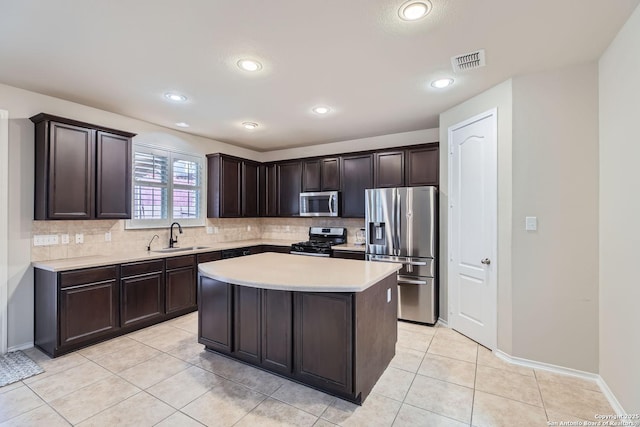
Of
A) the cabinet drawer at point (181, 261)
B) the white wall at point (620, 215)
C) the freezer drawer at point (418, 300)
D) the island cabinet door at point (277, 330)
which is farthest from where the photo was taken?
the cabinet drawer at point (181, 261)

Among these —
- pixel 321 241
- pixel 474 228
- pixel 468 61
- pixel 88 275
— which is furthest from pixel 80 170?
pixel 474 228

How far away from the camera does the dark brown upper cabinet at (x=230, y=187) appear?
4.94 meters

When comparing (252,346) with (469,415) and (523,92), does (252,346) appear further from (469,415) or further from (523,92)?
(523,92)

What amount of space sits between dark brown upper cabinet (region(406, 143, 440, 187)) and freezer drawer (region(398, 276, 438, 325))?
1.37 m

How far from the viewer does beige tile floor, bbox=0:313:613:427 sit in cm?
203

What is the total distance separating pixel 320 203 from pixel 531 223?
3.10 m

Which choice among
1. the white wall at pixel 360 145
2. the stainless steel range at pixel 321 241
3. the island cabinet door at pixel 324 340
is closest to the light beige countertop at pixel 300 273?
the island cabinet door at pixel 324 340

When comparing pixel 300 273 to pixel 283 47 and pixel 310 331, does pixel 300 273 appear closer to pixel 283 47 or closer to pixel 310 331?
pixel 310 331

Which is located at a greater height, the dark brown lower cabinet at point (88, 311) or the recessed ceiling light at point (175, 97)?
the recessed ceiling light at point (175, 97)

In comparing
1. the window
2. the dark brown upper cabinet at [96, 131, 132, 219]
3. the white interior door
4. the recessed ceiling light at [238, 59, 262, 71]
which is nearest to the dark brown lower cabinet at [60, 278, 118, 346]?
Result: the dark brown upper cabinet at [96, 131, 132, 219]

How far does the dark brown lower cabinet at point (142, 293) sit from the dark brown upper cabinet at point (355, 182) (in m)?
2.86

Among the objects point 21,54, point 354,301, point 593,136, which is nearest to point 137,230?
point 21,54

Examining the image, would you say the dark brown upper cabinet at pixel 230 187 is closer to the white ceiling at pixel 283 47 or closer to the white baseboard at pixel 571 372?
the white ceiling at pixel 283 47

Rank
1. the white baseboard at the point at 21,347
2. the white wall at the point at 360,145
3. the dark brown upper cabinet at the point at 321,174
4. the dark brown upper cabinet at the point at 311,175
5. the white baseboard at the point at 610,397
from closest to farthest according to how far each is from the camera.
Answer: the white baseboard at the point at 610,397 → the white baseboard at the point at 21,347 → the white wall at the point at 360,145 → the dark brown upper cabinet at the point at 321,174 → the dark brown upper cabinet at the point at 311,175
